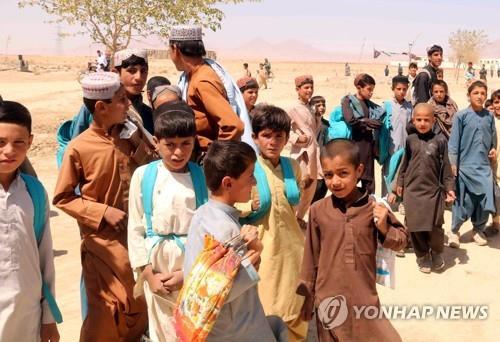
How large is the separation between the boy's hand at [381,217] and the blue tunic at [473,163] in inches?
140

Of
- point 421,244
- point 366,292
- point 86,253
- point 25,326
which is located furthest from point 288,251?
point 421,244

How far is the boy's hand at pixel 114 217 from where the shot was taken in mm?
2836

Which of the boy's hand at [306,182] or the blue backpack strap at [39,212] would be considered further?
the boy's hand at [306,182]

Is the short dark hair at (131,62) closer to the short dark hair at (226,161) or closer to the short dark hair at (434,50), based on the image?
the short dark hair at (226,161)

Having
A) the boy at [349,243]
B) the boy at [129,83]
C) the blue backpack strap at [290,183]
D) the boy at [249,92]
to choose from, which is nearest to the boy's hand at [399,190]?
the boy at [249,92]

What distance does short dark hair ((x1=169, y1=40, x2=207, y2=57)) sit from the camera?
318cm

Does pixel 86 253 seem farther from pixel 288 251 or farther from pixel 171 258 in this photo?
pixel 288 251

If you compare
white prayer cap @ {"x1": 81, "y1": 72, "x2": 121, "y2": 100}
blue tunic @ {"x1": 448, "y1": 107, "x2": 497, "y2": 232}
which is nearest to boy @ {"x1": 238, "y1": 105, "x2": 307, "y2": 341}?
white prayer cap @ {"x1": 81, "y1": 72, "x2": 121, "y2": 100}

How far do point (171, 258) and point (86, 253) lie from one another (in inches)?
26.3

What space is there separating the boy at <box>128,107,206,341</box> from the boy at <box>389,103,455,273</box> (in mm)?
2977

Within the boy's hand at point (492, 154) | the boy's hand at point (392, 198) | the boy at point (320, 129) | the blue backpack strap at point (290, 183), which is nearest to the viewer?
the blue backpack strap at point (290, 183)

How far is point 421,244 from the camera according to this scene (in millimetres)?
5230

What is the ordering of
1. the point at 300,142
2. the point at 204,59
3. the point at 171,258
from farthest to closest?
the point at 300,142 → the point at 204,59 → the point at 171,258

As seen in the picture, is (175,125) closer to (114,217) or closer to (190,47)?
(114,217)
